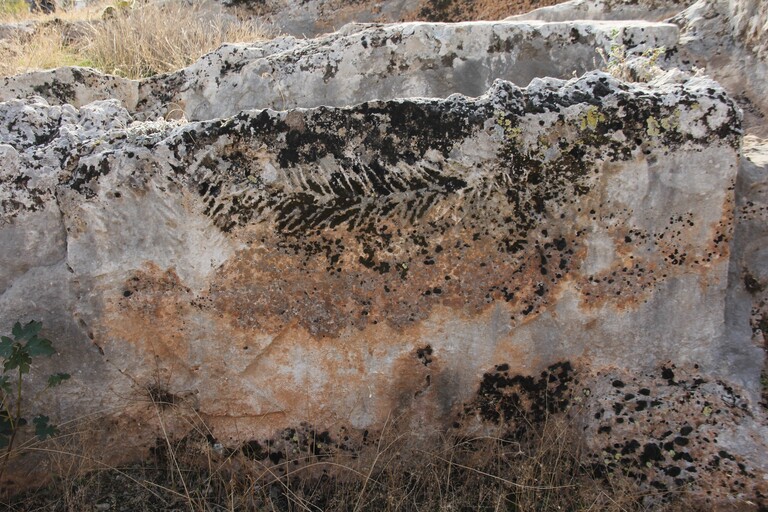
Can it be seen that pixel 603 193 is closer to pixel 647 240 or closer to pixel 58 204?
pixel 647 240

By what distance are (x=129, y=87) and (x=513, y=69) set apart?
81.0 inches

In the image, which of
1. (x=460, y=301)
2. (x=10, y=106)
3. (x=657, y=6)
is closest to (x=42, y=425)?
(x=10, y=106)

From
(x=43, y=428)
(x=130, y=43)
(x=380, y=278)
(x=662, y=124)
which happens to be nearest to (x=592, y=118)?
(x=662, y=124)

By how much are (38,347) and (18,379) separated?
240mm

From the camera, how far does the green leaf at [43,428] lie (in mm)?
2301

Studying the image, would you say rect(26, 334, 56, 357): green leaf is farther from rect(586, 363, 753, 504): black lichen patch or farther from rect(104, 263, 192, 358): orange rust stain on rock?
rect(586, 363, 753, 504): black lichen patch

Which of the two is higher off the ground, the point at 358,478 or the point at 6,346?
the point at 6,346

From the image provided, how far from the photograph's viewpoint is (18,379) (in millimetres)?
2373

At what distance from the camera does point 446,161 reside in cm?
225

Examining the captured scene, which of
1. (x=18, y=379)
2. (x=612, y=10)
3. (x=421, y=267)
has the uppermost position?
(x=612, y=10)

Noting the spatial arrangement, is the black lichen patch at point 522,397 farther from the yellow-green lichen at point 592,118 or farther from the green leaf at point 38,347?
the green leaf at point 38,347

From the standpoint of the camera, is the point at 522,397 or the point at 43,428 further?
the point at 522,397

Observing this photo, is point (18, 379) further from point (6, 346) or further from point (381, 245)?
point (381, 245)

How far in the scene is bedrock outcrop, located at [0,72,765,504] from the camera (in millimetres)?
2242
